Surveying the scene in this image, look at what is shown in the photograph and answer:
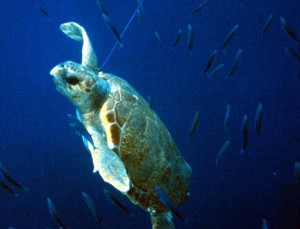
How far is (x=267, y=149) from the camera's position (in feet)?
33.2

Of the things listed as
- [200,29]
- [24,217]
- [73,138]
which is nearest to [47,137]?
[73,138]

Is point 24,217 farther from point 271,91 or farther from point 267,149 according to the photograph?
point 271,91

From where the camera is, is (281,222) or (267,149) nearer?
(281,222)

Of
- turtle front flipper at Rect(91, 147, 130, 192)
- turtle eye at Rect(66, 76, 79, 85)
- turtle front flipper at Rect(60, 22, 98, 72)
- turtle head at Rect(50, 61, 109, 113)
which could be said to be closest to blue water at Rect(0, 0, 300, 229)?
turtle front flipper at Rect(60, 22, 98, 72)

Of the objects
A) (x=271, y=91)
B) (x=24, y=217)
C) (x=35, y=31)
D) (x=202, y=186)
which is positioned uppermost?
(x=271, y=91)

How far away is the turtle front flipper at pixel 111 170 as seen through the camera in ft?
6.29

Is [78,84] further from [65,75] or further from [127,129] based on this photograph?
[127,129]

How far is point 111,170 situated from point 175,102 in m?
8.91

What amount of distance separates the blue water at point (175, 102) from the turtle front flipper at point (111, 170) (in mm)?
6956

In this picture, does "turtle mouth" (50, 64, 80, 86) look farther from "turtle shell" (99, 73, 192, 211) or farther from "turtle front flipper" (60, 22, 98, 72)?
"turtle front flipper" (60, 22, 98, 72)

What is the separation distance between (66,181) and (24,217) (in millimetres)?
1880

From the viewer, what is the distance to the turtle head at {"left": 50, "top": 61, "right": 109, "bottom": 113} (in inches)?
98.9

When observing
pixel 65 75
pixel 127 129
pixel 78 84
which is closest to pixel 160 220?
pixel 127 129

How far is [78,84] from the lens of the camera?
8.41 feet
